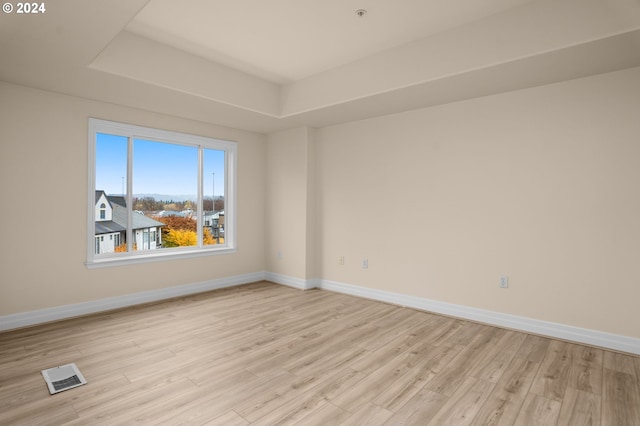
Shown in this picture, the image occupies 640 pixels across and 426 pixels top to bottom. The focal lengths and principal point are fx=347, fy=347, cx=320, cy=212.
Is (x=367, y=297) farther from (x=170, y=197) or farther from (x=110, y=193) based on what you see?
(x=110, y=193)

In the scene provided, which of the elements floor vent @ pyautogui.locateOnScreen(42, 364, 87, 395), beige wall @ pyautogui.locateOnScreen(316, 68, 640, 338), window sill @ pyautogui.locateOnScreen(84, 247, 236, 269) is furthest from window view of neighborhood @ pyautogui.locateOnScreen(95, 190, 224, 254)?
beige wall @ pyautogui.locateOnScreen(316, 68, 640, 338)

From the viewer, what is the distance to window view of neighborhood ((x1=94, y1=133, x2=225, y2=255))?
4.13 metres

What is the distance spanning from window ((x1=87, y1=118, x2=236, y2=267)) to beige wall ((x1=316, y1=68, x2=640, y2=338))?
194 cm

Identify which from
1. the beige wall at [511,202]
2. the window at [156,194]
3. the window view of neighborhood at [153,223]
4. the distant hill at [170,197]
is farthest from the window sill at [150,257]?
the beige wall at [511,202]

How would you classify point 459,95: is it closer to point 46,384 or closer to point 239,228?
point 239,228

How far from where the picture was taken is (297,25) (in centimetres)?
305

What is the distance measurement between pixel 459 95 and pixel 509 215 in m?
1.35

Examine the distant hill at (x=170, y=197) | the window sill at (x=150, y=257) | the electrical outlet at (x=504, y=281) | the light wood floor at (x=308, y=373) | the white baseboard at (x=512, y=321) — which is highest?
the distant hill at (x=170, y=197)

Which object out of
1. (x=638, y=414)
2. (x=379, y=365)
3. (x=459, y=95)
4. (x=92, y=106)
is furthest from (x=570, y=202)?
(x=92, y=106)

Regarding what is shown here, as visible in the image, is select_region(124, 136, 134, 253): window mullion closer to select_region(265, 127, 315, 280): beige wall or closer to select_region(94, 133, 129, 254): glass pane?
select_region(94, 133, 129, 254): glass pane

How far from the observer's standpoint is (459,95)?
3643 millimetres

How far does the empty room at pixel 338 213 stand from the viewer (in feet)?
7.61

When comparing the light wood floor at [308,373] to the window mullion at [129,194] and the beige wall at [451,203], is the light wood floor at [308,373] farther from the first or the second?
the window mullion at [129,194]

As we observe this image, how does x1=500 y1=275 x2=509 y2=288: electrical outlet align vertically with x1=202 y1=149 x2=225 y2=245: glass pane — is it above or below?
below
